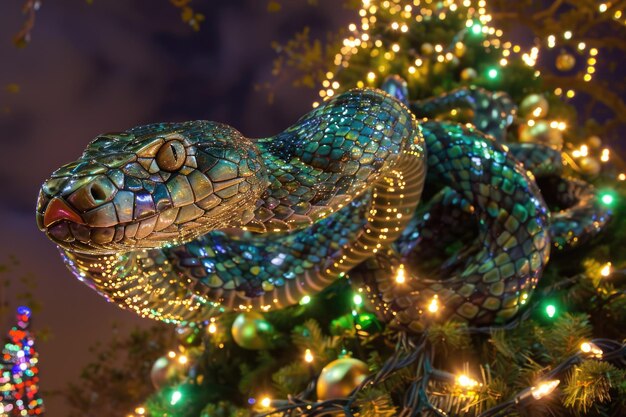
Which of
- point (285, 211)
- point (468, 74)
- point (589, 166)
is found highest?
point (285, 211)

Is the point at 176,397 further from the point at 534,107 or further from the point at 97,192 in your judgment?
the point at 534,107

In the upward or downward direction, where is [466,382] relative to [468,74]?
downward

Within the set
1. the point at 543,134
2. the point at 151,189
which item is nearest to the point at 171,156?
the point at 151,189

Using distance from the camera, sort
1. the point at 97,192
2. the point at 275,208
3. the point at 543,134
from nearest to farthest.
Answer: the point at 97,192 < the point at 275,208 < the point at 543,134

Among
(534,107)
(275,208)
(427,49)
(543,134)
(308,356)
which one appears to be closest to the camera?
(275,208)

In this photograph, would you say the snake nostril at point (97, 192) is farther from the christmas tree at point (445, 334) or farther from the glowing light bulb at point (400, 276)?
the glowing light bulb at point (400, 276)

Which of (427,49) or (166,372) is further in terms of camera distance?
(427,49)

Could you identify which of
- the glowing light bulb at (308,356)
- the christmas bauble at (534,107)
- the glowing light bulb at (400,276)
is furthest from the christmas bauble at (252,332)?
the christmas bauble at (534,107)

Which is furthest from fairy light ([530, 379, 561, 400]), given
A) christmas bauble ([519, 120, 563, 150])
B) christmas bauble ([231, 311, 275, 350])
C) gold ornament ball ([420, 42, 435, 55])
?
gold ornament ball ([420, 42, 435, 55])
